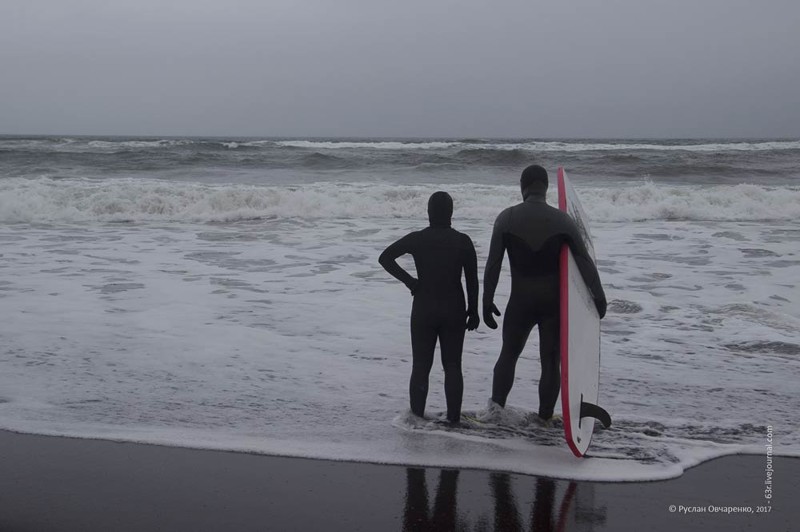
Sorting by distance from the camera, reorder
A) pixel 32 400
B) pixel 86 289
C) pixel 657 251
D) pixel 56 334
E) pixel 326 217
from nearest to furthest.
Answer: pixel 32 400 < pixel 56 334 < pixel 86 289 < pixel 657 251 < pixel 326 217

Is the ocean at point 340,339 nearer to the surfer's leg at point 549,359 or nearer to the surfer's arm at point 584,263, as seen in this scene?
the surfer's leg at point 549,359

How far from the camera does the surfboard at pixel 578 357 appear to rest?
3.91m

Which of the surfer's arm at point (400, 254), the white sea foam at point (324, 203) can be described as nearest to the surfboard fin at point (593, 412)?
the surfer's arm at point (400, 254)

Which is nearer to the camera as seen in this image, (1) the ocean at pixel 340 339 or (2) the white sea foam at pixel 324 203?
(1) the ocean at pixel 340 339

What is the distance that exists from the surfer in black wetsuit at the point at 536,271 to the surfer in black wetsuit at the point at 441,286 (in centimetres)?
16

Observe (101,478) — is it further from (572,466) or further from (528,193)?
(528,193)

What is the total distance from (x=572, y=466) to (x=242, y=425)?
6.16 feet

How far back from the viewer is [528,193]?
14.6 ft

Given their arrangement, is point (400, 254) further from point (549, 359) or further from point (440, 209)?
point (549, 359)

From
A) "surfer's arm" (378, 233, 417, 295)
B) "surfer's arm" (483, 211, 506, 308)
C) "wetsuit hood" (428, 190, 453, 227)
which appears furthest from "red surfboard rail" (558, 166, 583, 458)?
"surfer's arm" (378, 233, 417, 295)

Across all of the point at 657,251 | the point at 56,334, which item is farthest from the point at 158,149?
the point at 56,334

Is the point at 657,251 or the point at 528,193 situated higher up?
the point at 528,193

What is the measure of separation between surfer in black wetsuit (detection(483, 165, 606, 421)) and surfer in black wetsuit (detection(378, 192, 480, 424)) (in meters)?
0.16

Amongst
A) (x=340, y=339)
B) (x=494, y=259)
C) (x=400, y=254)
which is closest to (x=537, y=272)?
(x=494, y=259)
